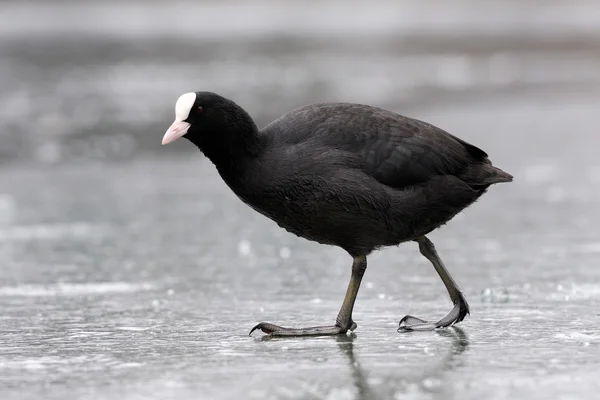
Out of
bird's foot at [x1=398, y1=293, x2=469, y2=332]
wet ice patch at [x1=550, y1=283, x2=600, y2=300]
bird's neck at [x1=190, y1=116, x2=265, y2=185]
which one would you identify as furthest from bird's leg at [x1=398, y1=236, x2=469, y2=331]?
bird's neck at [x1=190, y1=116, x2=265, y2=185]

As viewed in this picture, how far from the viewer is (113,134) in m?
17.6

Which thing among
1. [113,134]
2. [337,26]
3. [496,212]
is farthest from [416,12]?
[496,212]

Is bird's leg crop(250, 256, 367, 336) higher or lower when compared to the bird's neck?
lower

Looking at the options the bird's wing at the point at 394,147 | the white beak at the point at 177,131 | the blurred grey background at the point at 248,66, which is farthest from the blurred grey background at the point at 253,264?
the white beak at the point at 177,131

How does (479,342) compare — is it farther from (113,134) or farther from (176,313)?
(113,134)

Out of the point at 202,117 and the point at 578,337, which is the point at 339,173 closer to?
the point at 202,117

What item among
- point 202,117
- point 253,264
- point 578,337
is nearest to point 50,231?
point 253,264

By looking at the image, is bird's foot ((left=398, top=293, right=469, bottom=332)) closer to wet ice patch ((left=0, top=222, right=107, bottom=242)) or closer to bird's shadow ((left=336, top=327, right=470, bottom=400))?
bird's shadow ((left=336, top=327, right=470, bottom=400))

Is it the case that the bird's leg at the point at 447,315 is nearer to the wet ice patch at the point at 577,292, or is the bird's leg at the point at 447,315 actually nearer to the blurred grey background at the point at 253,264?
the blurred grey background at the point at 253,264

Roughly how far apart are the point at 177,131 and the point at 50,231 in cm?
462

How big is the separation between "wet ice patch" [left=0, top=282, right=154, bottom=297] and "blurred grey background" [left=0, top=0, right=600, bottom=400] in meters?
0.02

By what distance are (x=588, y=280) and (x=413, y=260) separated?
1504mm

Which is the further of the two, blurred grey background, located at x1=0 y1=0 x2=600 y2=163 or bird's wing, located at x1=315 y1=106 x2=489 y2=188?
blurred grey background, located at x1=0 y1=0 x2=600 y2=163

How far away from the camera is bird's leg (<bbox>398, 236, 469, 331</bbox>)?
19.7ft
